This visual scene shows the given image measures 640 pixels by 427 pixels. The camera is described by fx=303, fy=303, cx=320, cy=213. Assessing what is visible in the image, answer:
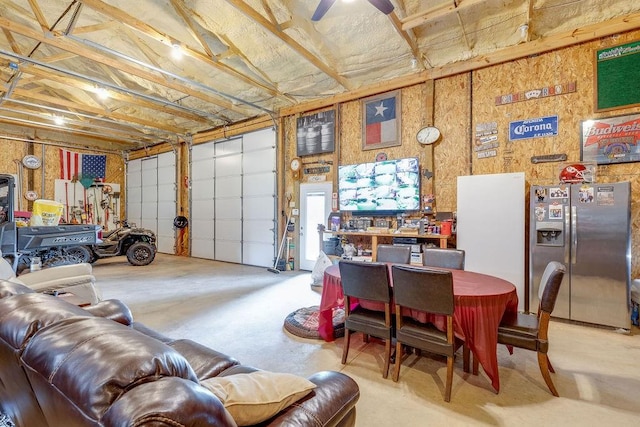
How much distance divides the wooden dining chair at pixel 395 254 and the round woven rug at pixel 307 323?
3.03 feet

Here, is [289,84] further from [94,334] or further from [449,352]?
[94,334]

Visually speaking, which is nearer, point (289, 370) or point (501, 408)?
point (501, 408)

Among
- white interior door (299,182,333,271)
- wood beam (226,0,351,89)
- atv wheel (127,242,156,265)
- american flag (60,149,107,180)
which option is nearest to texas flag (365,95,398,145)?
wood beam (226,0,351,89)

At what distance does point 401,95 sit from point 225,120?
4756 mm

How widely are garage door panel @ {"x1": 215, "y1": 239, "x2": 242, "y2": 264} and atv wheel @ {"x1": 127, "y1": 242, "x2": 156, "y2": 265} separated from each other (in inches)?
63.8

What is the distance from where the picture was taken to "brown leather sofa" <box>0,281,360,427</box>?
639mm

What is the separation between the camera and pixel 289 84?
5.97m

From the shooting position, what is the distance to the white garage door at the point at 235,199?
24.6 ft

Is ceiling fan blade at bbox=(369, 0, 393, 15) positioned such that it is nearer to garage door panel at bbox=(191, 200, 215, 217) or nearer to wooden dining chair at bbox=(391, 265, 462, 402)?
wooden dining chair at bbox=(391, 265, 462, 402)

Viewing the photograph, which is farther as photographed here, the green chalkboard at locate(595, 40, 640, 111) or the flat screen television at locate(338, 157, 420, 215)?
the flat screen television at locate(338, 157, 420, 215)

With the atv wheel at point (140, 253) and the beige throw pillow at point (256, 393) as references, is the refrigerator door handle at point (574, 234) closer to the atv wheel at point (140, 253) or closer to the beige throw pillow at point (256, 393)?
the beige throw pillow at point (256, 393)

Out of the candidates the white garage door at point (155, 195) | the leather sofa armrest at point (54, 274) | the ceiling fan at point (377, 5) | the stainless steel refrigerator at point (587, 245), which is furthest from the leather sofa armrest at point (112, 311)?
the white garage door at point (155, 195)

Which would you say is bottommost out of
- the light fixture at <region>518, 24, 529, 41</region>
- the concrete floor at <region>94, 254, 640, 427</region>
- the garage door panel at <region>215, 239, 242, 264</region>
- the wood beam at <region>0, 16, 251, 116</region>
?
the concrete floor at <region>94, 254, 640, 427</region>

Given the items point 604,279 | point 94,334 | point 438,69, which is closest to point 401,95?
point 438,69
